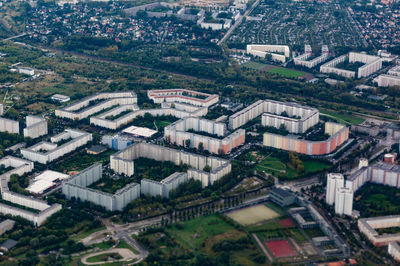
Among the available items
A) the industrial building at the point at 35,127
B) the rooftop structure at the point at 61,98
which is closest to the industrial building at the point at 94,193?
the industrial building at the point at 35,127

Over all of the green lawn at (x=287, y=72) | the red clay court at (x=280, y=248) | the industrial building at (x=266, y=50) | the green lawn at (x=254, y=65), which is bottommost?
the red clay court at (x=280, y=248)

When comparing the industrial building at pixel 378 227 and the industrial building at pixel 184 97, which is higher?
the industrial building at pixel 184 97

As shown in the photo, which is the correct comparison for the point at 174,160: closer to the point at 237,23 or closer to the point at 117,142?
the point at 117,142

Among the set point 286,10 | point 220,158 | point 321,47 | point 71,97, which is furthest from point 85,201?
point 286,10

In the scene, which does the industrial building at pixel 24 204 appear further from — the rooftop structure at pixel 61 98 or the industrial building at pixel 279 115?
the industrial building at pixel 279 115

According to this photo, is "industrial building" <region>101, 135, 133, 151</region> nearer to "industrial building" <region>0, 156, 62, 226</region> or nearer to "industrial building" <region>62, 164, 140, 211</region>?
"industrial building" <region>62, 164, 140, 211</region>

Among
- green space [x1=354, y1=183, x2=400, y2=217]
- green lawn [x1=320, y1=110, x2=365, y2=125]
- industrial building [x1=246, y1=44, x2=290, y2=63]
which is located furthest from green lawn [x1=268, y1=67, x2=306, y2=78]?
green space [x1=354, y1=183, x2=400, y2=217]

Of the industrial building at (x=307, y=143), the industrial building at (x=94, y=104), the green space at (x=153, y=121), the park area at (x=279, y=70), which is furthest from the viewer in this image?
the park area at (x=279, y=70)
